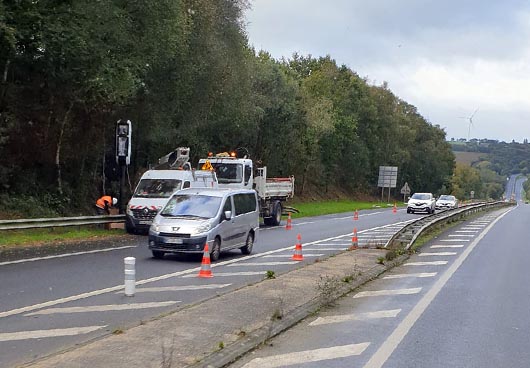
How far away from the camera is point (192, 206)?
17656mm

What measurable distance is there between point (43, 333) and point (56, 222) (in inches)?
532

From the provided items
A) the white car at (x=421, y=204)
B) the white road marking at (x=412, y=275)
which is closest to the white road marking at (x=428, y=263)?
the white road marking at (x=412, y=275)

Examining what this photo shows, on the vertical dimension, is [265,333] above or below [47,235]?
above

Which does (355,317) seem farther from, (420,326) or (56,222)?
(56,222)

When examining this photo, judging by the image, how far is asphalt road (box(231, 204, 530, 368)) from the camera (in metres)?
7.70

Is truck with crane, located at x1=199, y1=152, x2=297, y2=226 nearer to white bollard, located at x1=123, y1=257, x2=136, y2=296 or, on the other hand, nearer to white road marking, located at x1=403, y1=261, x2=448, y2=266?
white road marking, located at x1=403, y1=261, x2=448, y2=266

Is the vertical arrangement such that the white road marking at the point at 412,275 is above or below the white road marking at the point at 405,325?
below

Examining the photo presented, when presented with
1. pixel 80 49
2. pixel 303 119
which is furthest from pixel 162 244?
pixel 303 119

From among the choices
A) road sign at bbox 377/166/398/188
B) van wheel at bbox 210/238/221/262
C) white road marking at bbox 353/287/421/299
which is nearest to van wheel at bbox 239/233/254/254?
van wheel at bbox 210/238/221/262

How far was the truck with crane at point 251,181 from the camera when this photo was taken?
97.8 ft

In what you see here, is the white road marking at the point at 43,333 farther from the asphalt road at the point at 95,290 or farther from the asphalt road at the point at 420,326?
the asphalt road at the point at 420,326

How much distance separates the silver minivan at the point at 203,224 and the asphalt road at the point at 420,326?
4391 millimetres

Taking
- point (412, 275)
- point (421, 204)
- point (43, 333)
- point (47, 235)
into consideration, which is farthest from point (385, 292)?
point (421, 204)

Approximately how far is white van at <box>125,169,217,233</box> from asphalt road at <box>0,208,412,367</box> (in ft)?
8.88
